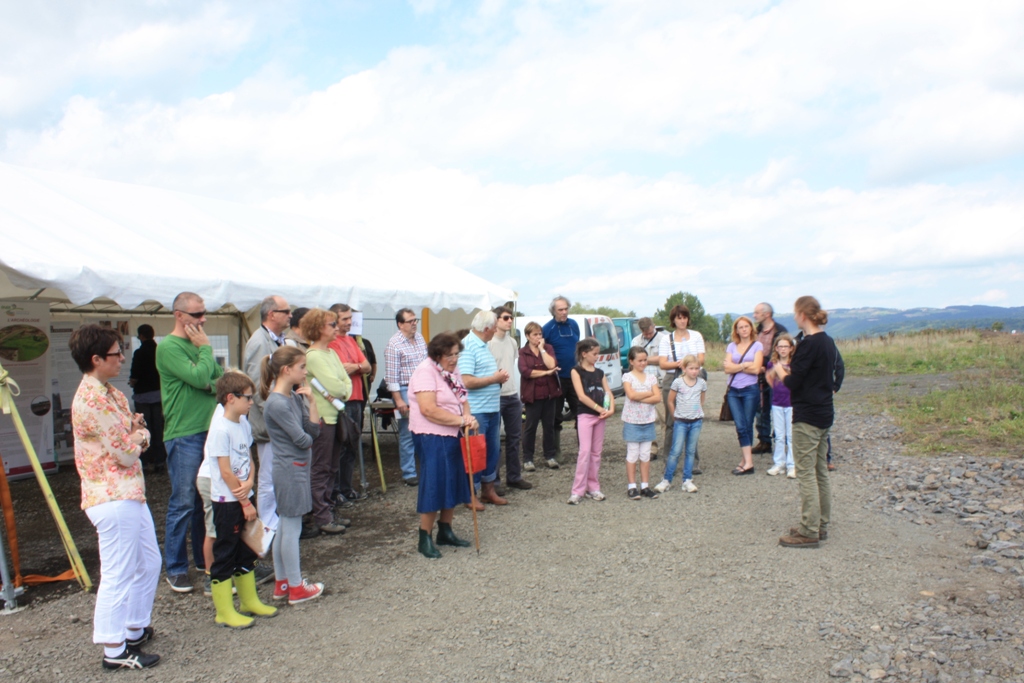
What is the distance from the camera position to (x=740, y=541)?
17.4ft

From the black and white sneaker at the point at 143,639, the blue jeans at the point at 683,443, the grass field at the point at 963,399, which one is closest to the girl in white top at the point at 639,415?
the blue jeans at the point at 683,443

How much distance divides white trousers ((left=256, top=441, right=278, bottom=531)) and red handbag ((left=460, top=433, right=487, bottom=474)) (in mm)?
1411

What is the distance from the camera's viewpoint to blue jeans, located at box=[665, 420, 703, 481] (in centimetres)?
697

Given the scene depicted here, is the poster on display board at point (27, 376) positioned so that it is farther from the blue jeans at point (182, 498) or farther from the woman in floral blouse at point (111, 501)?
the woman in floral blouse at point (111, 501)

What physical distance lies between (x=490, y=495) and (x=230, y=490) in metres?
3.17

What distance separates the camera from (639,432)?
6543mm

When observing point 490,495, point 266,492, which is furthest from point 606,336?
point 266,492

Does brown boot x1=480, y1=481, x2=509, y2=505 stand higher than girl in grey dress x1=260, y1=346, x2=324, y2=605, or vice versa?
girl in grey dress x1=260, y1=346, x2=324, y2=605

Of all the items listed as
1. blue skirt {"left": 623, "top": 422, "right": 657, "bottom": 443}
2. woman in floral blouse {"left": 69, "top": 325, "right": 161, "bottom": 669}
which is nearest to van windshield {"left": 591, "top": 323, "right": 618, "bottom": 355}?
blue skirt {"left": 623, "top": 422, "right": 657, "bottom": 443}

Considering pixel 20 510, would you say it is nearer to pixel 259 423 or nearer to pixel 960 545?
A: pixel 259 423

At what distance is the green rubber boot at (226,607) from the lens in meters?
3.95

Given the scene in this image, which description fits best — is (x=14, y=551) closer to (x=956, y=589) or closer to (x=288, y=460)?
(x=288, y=460)

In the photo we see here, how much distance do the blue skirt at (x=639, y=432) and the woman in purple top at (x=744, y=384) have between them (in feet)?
4.85

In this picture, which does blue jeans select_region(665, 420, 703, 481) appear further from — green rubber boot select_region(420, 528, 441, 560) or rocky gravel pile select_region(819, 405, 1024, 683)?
green rubber boot select_region(420, 528, 441, 560)
